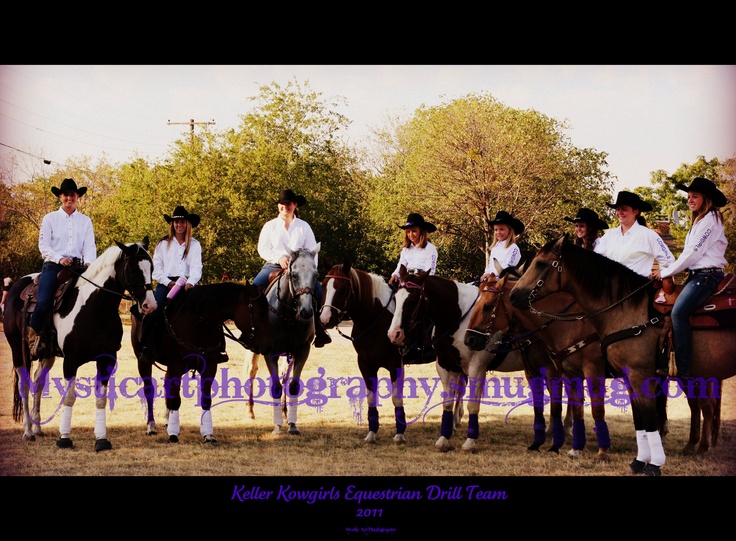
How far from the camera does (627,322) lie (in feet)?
23.4

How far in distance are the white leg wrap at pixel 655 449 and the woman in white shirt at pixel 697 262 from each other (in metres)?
0.66

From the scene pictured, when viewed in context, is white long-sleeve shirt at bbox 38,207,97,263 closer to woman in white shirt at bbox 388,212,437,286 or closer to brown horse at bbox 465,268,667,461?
woman in white shirt at bbox 388,212,437,286

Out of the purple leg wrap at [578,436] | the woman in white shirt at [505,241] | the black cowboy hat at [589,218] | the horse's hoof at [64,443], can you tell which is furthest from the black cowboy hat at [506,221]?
the horse's hoof at [64,443]

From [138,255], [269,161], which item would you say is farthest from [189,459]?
[269,161]

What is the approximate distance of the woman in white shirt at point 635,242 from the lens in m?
7.83

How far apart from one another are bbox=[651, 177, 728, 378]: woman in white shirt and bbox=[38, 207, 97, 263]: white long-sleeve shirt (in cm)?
652

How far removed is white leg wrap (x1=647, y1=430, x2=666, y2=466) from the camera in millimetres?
7039

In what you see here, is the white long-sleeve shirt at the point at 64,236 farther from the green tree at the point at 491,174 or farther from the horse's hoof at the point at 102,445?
the green tree at the point at 491,174

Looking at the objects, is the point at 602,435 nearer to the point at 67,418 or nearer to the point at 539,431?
the point at 539,431

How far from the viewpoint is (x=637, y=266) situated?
7984 mm

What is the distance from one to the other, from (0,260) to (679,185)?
24552 mm

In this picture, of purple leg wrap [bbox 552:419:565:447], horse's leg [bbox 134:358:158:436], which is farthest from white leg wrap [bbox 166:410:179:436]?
purple leg wrap [bbox 552:419:565:447]

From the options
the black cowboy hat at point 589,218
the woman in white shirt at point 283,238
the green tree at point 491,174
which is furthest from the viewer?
the green tree at point 491,174
